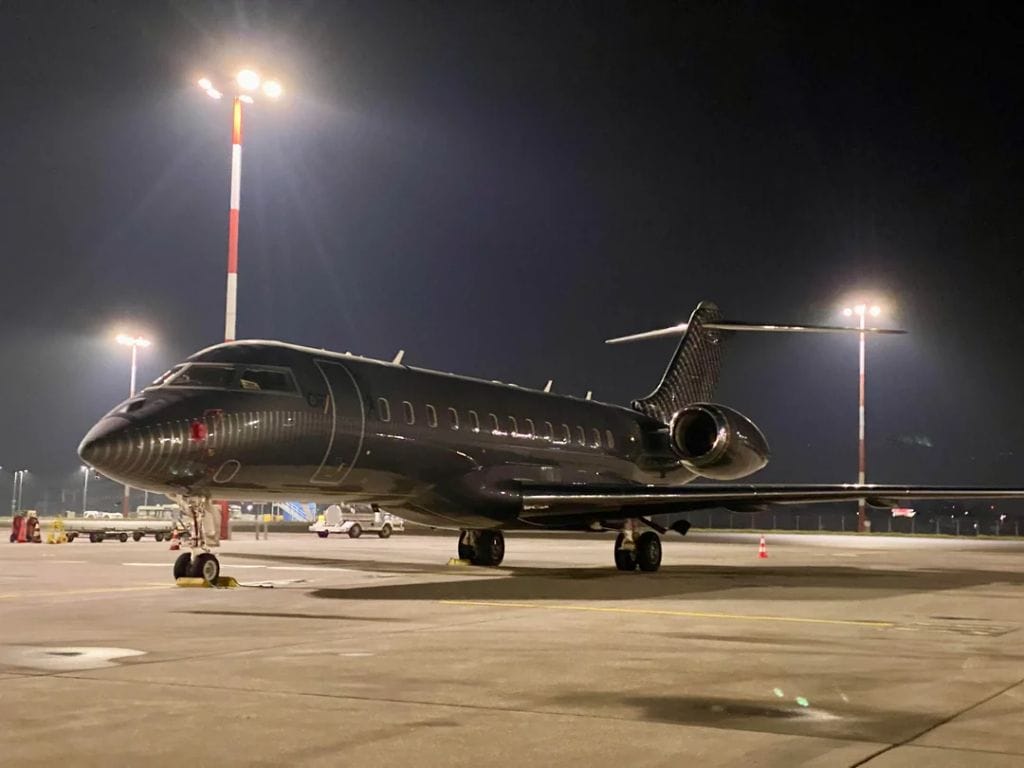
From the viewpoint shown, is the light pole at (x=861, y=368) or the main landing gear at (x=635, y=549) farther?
the light pole at (x=861, y=368)

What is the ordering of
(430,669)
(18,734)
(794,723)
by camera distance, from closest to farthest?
(18,734) → (794,723) → (430,669)

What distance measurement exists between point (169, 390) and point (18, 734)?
1061 cm

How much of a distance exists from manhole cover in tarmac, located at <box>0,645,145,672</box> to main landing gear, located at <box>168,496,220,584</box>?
22.4 feet

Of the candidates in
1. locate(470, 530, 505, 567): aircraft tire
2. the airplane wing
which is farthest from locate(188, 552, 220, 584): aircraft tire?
locate(470, 530, 505, 567): aircraft tire

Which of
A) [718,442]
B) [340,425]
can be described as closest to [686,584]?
[718,442]

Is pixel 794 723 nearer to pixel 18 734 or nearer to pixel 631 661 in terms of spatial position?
pixel 631 661

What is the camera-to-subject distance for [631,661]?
8.82m

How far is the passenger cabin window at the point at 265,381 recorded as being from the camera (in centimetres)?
1656

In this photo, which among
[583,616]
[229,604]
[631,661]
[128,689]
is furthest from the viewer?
[229,604]

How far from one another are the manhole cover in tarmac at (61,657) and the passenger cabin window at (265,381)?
757 cm

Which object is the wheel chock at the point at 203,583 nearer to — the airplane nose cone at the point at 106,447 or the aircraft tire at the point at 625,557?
the airplane nose cone at the point at 106,447

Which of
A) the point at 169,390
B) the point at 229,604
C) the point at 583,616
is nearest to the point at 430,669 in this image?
the point at 583,616

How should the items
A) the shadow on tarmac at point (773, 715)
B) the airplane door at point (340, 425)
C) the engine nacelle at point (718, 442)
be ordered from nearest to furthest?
the shadow on tarmac at point (773, 715) < the airplane door at point (340, 425) < the engine nacelle at point (718, 442)

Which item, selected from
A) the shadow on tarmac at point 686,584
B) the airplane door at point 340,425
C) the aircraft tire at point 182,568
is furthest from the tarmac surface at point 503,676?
the airplane door at point 340,425
